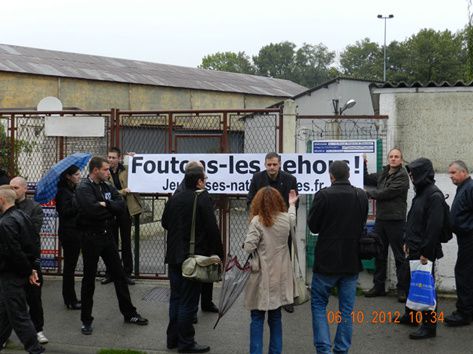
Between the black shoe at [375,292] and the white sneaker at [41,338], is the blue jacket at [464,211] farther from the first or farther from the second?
the white sneaker at [41,338]

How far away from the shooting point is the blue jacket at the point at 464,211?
645cm

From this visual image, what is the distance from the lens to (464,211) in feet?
21.2

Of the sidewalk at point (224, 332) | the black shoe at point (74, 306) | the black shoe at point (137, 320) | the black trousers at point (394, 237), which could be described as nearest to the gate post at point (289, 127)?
the black trousers at point (394, 237)

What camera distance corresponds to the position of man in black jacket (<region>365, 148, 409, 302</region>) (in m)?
7.28

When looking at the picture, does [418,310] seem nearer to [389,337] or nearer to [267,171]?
[389,337]

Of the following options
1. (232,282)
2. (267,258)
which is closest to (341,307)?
(267,258)

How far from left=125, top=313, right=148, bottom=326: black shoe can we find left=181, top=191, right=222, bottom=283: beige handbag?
1.37m

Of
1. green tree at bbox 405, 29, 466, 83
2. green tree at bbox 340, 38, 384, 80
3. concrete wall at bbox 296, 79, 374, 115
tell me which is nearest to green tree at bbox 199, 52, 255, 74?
green tree at bbox 340, 38, 384, 80

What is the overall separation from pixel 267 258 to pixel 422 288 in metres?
1.86

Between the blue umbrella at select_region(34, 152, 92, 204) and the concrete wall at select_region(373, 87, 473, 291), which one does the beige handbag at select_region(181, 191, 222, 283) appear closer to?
the blue umbrella at select_region(34, 152, 92, 204)

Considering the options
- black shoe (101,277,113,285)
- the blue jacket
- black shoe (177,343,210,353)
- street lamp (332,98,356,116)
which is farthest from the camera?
street lamp (332,98,356,116)

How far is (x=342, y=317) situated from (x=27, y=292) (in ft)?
10.3

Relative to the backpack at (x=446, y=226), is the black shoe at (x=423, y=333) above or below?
below

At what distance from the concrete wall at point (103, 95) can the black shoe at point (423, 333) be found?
21.3m
